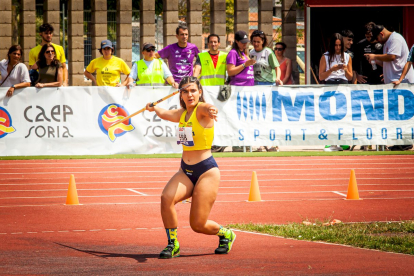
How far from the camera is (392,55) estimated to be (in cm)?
1838

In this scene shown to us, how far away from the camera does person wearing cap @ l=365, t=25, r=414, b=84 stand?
60.3 feet

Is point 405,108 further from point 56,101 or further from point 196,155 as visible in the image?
point 196,155

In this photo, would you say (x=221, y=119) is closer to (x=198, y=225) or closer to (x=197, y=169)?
(x=197, y=169)

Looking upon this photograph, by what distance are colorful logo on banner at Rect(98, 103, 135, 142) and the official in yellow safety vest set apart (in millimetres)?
1855

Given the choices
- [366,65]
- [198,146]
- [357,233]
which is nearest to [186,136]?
[198,146]

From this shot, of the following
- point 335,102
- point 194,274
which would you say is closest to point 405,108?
point 335,102

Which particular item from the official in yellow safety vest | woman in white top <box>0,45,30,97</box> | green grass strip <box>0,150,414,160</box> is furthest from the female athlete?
woman in white top <box>0,45,30,97</box>

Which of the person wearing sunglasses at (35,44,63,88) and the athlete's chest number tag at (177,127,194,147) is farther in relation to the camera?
the person wearing sunglasses at (35,44,63,88)

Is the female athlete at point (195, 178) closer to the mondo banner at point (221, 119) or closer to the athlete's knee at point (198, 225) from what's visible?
the athlete's knee at point (198, 225)

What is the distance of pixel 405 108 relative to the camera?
18234mm

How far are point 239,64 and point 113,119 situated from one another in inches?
123

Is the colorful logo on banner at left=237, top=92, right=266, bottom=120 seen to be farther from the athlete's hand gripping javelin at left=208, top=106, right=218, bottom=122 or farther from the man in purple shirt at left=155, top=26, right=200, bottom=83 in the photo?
the athlete's hand gripping javelin at left=208, top=106, right=218, bottom=122

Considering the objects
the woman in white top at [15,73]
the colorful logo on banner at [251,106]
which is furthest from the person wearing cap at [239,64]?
the woman in white top at [15,73]

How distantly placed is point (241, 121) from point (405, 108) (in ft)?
12.7
